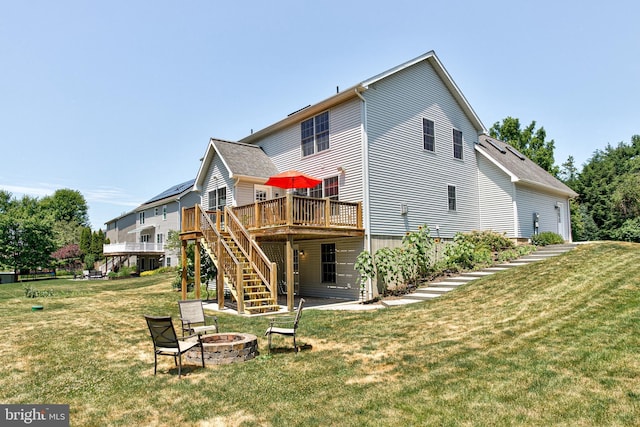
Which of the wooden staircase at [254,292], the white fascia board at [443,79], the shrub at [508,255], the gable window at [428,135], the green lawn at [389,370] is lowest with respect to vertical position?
the green lawn at [389,370]

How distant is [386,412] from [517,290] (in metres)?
8.63

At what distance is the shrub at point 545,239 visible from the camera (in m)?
20.5

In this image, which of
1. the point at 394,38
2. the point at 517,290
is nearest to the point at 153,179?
the point at 394,38

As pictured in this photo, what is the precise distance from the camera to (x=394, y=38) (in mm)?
17812

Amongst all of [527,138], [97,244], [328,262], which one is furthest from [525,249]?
[97,244]

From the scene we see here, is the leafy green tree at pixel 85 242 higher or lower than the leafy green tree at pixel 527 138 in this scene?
lower

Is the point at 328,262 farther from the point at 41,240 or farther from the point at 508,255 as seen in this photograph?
the point at 41,240

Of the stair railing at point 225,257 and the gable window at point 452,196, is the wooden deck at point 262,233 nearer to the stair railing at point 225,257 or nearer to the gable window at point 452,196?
the stair railing at point 225,257

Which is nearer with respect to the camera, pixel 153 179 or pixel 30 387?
pixel 30 387

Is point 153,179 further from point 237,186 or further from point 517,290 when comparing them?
point 517,290

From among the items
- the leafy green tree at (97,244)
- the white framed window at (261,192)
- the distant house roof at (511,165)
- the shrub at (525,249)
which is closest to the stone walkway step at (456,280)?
the shrub at (525,249)

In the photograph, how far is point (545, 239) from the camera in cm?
2073

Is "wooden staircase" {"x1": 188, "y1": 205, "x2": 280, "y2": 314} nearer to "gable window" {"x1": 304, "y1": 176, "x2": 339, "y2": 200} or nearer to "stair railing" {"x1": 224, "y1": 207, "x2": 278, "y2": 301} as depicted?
"stair railing" {"x1": 224, "y1": 207, "x2": 278, "y2": 301}

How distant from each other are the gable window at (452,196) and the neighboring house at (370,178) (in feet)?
0.16
